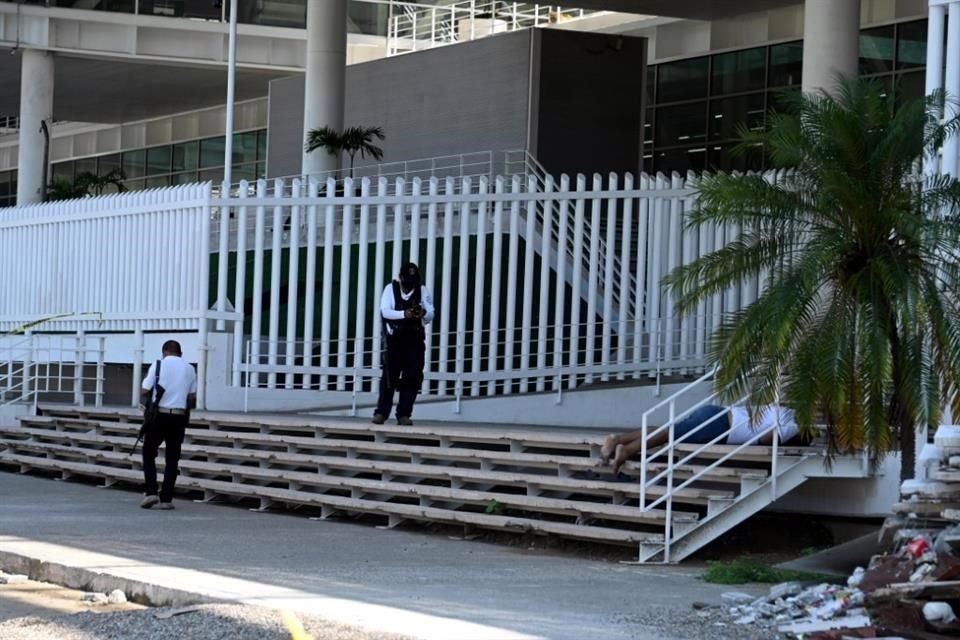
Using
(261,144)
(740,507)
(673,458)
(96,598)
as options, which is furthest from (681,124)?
(96,598)

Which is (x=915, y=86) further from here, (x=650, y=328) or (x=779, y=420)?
(x=779, y=420)

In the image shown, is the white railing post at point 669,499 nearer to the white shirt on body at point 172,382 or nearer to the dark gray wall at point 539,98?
the white shirt on body at point 172,382

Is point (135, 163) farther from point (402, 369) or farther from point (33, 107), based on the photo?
point (402, 369)

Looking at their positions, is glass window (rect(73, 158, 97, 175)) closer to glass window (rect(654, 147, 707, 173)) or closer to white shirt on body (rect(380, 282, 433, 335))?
glass window (rect(654, 147, 707, 173))

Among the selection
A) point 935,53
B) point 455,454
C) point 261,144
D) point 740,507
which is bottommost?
point 740,507

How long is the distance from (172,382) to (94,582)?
5005 mm

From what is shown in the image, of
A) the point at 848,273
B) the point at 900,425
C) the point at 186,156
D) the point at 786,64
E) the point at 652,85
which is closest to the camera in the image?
the point at 848,273

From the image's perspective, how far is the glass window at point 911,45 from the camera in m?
28.1

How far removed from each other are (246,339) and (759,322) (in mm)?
10039

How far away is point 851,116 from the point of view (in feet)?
39.3

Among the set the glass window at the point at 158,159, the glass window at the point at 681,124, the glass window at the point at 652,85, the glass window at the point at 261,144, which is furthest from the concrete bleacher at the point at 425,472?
the glass window at the point at 158,159

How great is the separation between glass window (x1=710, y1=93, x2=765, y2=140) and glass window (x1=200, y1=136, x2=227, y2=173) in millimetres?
16590

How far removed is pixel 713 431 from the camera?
13.3m

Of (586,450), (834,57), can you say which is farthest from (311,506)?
(834,57)
